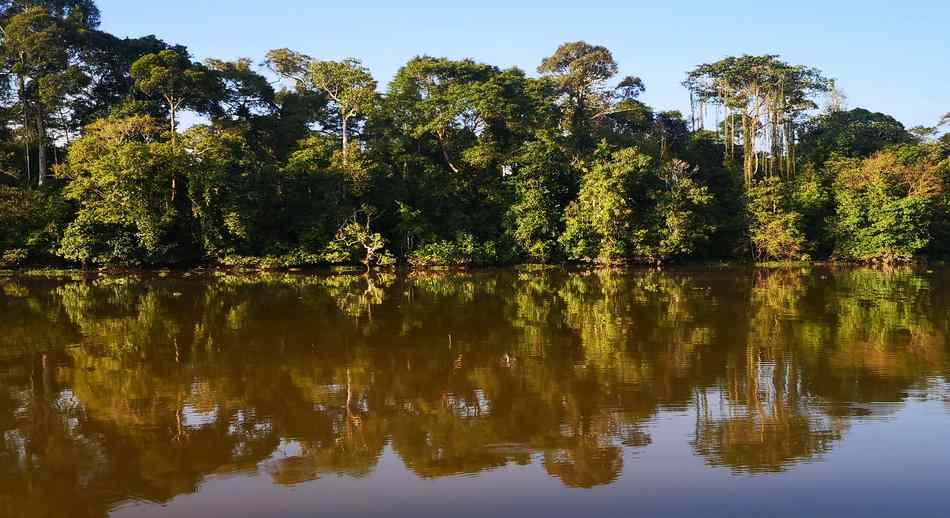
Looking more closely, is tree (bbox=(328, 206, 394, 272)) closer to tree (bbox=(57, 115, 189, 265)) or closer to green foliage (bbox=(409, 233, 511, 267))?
green foliage (bbox=(409, 233, 511, 267))

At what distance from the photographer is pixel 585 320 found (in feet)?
49.3

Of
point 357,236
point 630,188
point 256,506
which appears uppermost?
point 630,188

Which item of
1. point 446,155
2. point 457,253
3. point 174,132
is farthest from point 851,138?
point 174,132

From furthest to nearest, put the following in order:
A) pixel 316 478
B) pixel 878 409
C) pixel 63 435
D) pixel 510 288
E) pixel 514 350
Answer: pixel 510 288 < pixel 514 350 < pixel 878 409 < pixel 63 435 < pixel 316 478

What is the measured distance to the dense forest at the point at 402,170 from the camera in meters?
28.0

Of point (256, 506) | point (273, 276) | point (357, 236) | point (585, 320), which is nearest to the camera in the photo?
Answer: point (256, 506)

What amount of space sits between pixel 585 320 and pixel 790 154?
93.1 ft

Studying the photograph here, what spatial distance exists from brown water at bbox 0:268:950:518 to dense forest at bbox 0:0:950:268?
13722 millimetres

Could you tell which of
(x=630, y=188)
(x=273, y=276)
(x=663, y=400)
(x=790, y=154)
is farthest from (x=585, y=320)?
(x=790, y=154)

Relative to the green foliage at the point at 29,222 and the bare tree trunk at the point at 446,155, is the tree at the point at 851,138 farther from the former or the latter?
the green foliage at the point at 29,222

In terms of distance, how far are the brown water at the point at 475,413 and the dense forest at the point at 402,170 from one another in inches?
540

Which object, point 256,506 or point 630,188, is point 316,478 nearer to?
point 256,506

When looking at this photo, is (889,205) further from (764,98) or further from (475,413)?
(475,413)

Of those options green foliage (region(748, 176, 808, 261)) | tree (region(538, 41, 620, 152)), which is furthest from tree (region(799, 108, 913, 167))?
tree (region(538, 41, 620, 152))
